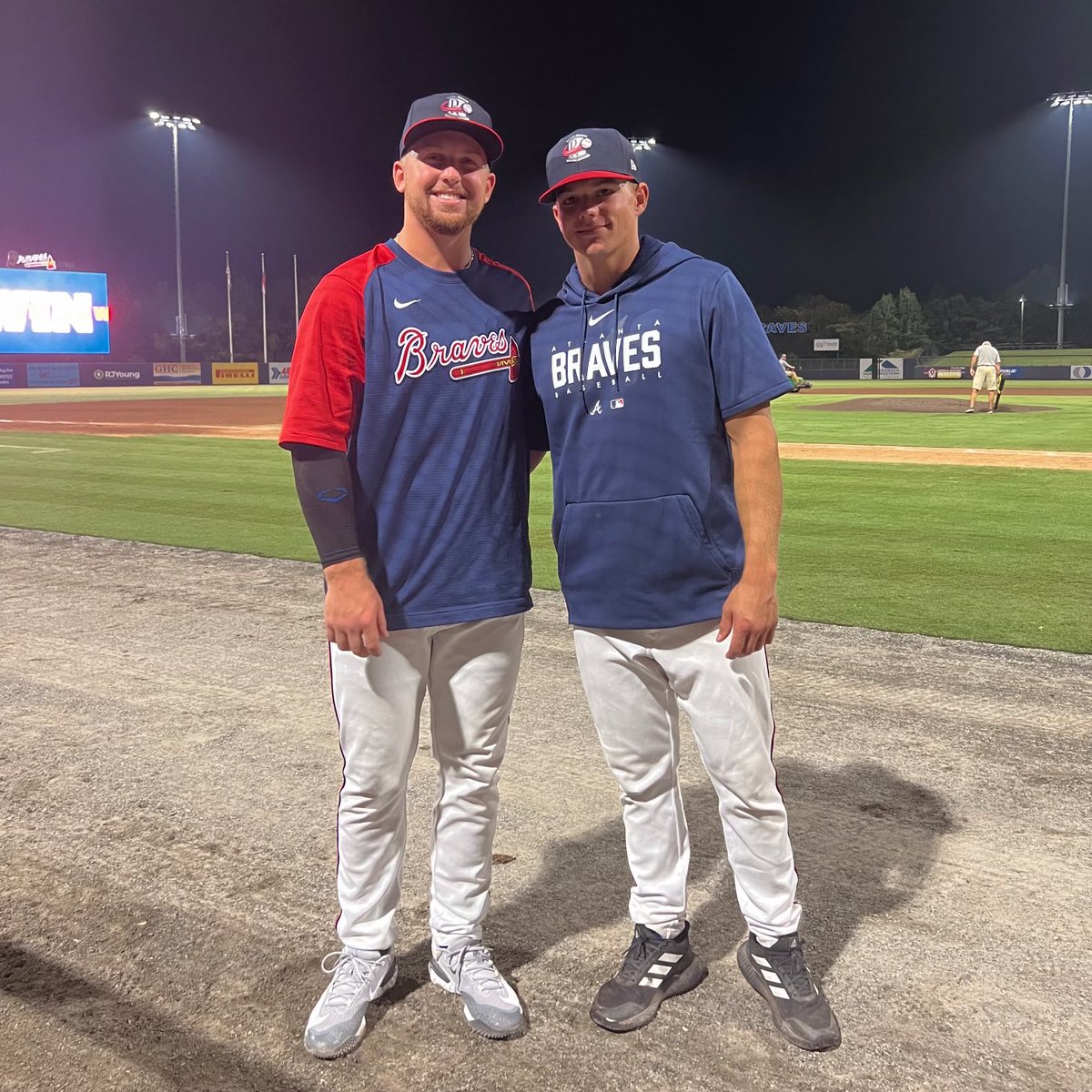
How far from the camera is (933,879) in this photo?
131 inches

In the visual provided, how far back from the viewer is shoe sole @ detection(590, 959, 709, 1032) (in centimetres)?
260

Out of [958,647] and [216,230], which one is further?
[216,230]

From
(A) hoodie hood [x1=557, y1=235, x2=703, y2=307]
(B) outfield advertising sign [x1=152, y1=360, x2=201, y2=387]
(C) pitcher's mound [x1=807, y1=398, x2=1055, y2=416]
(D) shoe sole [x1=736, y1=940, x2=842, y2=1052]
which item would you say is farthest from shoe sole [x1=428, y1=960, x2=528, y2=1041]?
(B) outfield advertising sign [x1=152, y1=360, x2=201, y2=387]

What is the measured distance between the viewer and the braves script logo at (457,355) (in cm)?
265

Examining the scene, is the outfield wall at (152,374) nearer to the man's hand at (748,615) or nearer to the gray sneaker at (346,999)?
the gray sneaker at (346,999)

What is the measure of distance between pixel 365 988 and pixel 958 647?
425cm

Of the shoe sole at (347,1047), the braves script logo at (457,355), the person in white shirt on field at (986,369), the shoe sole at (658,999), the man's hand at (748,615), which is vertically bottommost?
the shoe sole at (347,1047)

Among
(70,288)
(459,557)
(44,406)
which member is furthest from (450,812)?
(70,288)

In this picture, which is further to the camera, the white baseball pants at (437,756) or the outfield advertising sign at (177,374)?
the outfield advertising sign at (177,374)

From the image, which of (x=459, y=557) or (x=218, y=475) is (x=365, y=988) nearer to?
(x=459, y=557)

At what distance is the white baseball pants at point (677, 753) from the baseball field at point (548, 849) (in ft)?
0.90

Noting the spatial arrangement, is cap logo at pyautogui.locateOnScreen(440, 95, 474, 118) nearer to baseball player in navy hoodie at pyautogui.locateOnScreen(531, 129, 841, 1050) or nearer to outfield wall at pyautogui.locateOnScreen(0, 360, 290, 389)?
baseball player in navy hoodie at pyautogui.locateOnScreen(531, 129, 841, 1050)

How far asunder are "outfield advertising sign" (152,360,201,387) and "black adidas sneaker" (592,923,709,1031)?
6438cm

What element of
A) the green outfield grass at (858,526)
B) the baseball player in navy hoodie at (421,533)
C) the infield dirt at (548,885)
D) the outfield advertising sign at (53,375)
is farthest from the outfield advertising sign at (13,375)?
the baseball player in navy hoodie at (421,533)
